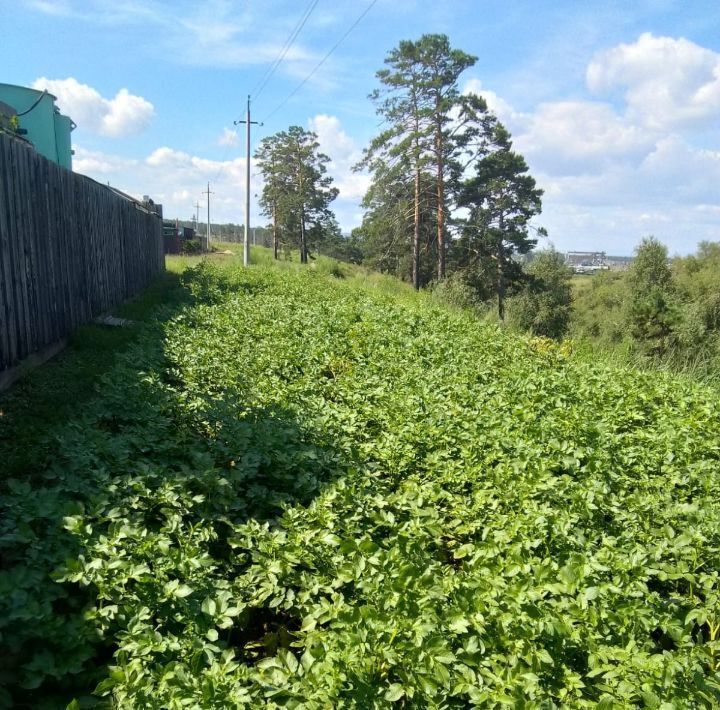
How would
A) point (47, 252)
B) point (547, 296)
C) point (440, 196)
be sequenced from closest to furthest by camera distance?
point (47, 252) < point (440, 196) < point (547, 296)

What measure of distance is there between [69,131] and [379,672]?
13457mm

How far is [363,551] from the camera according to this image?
2.30 metres

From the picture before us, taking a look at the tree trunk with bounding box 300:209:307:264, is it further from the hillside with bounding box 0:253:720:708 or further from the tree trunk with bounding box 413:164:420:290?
the hillside with bounding box 0:253:720:708

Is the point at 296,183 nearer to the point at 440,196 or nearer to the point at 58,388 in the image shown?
the point at 440,196

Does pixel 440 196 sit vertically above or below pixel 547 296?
above

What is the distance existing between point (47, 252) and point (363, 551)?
559 cm

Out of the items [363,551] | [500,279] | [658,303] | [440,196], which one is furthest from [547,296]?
[363,551]

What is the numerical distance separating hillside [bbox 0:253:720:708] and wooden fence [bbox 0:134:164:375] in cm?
154

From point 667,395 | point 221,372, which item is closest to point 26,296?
point 221,372

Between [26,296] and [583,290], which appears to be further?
[583,290]

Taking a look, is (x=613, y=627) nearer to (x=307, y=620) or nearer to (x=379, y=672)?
(x=379, y=672)

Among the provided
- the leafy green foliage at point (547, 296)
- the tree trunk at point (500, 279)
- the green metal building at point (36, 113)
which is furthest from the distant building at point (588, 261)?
the green metal building at point (36, 113)

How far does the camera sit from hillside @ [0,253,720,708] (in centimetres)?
179

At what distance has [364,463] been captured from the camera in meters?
3.45
